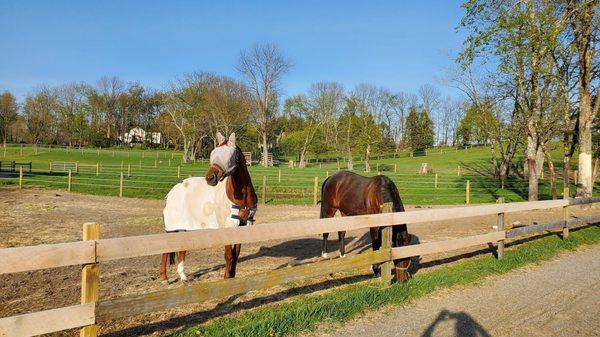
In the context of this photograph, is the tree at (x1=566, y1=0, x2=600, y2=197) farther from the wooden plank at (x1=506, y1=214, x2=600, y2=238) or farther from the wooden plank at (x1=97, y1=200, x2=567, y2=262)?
the wooden plank at (x1=97, y1=200, x2=567, y2=262)

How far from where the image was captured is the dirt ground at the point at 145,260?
5.08m

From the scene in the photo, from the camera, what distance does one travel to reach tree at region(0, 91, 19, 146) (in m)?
74.1

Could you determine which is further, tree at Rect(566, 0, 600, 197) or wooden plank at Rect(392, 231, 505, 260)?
tree at Rect(566, 0, 600, 197)

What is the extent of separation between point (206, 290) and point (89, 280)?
1109mm

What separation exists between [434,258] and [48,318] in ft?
22.6

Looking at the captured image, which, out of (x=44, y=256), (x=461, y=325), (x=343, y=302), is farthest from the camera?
(x=343, y=302)

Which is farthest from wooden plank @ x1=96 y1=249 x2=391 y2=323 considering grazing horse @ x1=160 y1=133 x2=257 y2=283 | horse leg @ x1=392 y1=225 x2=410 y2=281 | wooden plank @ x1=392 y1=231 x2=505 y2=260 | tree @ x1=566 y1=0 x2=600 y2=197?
tree @ x1=566 y1=0 x2=600 y2=197

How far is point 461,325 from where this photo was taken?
4656mm

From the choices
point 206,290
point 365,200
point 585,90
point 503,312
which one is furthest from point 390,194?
point 585,90

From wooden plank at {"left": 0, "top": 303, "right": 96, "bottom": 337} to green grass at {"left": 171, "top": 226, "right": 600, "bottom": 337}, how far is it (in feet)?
3.48

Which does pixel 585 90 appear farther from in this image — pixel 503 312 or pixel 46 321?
pixel 46 321

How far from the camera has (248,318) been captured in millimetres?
4555

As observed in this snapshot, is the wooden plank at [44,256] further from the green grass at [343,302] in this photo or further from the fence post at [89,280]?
the green grass at [343,302]

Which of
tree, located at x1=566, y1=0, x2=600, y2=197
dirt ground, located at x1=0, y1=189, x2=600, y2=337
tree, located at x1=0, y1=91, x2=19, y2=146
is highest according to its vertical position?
tree, located at x1=0, y1=91, x2=19, y2=146
